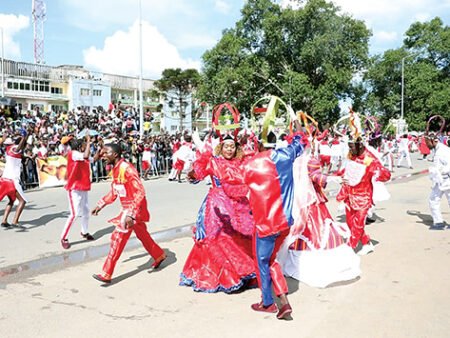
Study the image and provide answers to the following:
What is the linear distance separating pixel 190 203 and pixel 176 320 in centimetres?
734

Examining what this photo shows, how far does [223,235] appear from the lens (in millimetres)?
4969

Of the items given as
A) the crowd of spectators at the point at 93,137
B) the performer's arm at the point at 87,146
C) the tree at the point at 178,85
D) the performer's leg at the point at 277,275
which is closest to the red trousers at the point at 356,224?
the performer's leg at the point at 277,275

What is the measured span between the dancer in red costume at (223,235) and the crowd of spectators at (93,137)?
9.77ft

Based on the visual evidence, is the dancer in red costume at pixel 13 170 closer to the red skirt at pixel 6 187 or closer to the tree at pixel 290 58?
the red skirt at pixel 6 187

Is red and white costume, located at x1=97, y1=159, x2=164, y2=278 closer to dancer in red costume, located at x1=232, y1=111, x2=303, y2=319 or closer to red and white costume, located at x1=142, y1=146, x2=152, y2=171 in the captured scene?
dancer in red costume, located at x1=232, y1=111, x2=303, y2=319

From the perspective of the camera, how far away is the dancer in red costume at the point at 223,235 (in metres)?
4.91

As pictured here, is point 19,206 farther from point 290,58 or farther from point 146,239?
point 290,58

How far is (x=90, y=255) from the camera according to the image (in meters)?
6.67

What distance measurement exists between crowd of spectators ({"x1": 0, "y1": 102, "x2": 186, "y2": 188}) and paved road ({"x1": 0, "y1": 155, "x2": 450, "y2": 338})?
2.73 m

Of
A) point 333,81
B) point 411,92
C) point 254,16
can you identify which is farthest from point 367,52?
point 411,92

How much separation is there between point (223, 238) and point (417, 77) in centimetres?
4851

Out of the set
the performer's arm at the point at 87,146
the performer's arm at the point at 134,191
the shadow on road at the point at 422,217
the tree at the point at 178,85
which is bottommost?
the shadow on road at the point at 422,217

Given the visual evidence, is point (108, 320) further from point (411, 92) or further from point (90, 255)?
point (411, 92)

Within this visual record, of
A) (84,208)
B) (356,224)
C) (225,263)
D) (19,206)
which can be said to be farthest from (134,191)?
(19,206)
